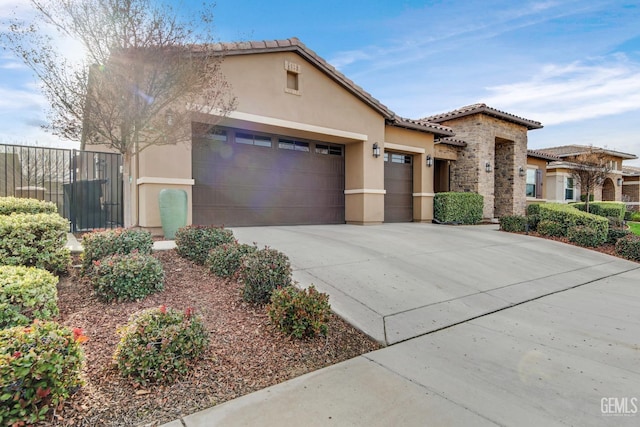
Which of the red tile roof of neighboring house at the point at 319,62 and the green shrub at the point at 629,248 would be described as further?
the red tile roof of neighboring house at the point at 319,62

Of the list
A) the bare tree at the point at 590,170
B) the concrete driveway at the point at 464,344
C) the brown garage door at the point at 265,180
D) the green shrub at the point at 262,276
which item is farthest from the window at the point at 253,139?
the bare tree at the point at 590,170

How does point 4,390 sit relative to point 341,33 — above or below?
below

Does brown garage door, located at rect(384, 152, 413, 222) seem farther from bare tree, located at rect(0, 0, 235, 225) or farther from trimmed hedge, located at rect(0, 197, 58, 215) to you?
trimmed hedge, located at rect(0, 197, 58, 215)

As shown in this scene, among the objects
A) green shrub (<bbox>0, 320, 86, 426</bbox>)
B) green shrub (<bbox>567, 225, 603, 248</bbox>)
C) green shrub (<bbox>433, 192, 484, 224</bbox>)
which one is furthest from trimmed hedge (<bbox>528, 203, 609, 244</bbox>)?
green shrub (<bbox>0, 320, 86, 426</bbox>)

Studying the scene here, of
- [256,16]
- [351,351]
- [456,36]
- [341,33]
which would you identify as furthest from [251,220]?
[456,36]

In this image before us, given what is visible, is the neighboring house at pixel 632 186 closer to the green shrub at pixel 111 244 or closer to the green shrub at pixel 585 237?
the green shrub at pixel 585 237

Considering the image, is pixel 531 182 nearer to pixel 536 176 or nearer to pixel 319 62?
pixel 536 176

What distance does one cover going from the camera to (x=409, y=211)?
14.2m

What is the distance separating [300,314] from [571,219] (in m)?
10.7

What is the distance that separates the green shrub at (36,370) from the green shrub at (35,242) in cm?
238

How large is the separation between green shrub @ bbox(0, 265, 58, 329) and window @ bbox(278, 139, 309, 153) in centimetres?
Result: 804

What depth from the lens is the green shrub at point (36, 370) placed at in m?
2.07

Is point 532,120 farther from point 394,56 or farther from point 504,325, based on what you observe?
point 504,325

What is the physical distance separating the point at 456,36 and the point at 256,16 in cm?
559
